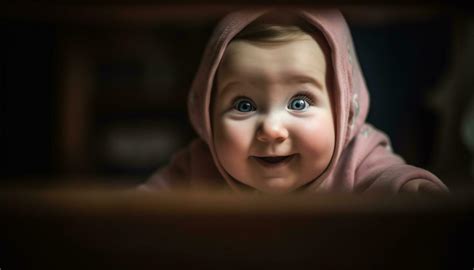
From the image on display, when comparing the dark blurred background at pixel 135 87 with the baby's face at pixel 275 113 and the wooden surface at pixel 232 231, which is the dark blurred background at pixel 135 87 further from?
the wooden surface at pixel 232 231

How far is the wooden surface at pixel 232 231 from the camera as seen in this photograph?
1.72 ft

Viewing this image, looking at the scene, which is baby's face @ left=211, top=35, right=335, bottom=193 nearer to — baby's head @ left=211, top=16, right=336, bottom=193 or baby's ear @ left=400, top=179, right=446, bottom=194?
baby's head @ left=211, top=16, right=336, bottom=193

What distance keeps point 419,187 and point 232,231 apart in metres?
0.26

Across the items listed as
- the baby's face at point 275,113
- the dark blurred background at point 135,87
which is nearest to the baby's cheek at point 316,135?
the baby's face at point 275,113

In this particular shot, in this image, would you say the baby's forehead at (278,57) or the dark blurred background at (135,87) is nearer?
the baby's forehead at (278,57)

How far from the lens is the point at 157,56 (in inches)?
69.0

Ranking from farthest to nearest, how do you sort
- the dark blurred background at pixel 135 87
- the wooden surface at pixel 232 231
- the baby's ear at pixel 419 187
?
the dark blurred background at pixel 135 87, the baby's ear at pixel 419 187, the wooden surface at pixel 232 231

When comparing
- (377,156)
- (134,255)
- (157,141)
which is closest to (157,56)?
(157,141)

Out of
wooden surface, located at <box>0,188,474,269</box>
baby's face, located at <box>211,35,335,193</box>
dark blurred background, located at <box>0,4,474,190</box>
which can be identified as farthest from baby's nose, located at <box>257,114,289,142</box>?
dark blurred background, located at <box>0,4,474,190</box>

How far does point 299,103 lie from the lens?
0.71m

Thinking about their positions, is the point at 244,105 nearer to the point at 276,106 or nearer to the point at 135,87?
the point at 276,106

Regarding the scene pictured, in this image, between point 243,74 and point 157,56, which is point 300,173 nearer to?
point 243,74

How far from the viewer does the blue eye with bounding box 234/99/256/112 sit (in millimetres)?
722

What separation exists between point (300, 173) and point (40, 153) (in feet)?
3.42
